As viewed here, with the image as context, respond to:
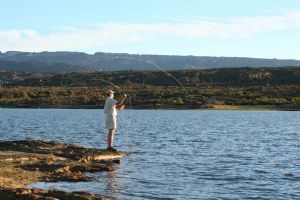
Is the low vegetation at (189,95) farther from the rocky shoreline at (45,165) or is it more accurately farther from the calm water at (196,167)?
the rocky shoreline at (45,165)

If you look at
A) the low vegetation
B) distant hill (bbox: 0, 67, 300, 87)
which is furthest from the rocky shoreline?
distant hill (bbox: 0, 67, 300, 87)

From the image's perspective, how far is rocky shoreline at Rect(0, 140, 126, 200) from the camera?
1472cm

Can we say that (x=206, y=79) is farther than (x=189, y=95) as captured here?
Yes

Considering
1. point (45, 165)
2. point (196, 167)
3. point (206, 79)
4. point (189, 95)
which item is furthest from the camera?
point (206, 79)

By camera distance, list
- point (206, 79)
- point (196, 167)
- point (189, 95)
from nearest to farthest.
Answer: point (196, 167), point (189, 95), point (206, 79)

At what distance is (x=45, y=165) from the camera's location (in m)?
19.9

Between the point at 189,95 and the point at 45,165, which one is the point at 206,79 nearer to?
the point at 189,95

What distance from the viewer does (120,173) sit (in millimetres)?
19422

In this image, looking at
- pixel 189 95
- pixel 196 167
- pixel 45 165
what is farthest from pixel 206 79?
pixel 45 165

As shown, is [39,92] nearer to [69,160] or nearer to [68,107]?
[68,107]

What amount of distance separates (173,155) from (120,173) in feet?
20.3

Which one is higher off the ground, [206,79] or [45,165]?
[206,79]

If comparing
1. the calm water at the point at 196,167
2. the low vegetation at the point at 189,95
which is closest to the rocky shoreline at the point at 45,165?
the calm water at the point at 196,167

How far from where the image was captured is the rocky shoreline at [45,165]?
14.7 meters
